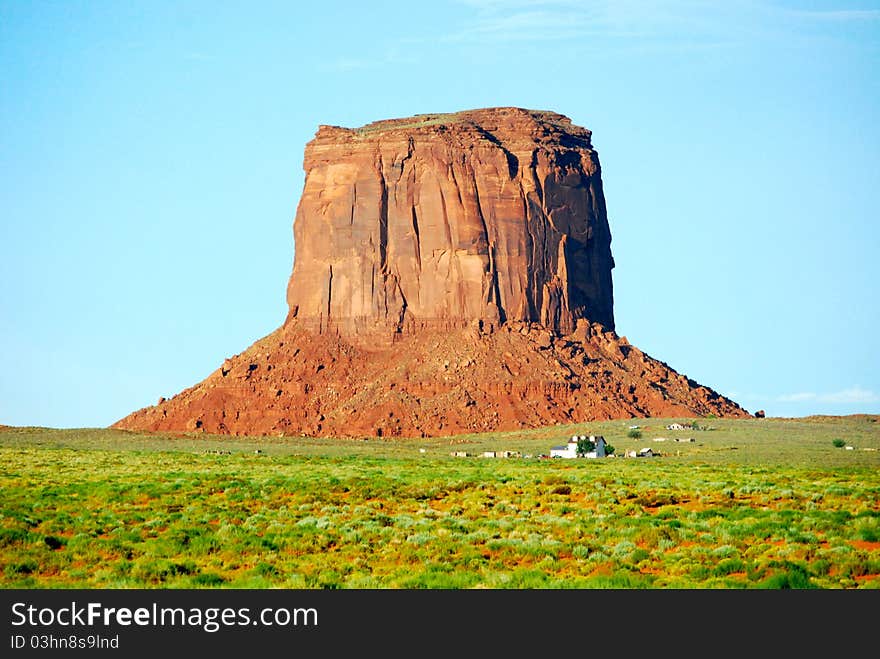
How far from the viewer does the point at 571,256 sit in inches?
4943

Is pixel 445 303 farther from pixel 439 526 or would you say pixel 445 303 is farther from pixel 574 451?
pixel 439 526

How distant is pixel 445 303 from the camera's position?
122125 millimetres

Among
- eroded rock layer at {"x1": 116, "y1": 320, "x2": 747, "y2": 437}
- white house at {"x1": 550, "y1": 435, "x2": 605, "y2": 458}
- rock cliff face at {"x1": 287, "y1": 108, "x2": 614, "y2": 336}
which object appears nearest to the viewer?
white house at {"x1": 550, "y1": 435, "x2": 605, "y2": 458}

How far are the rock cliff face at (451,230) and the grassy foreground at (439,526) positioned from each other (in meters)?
61.0

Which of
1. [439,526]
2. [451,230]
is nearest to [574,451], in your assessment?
[439,526]

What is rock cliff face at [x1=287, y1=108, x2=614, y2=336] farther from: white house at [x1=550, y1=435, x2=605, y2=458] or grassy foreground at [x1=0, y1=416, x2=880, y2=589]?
grassy foreground at [x1=0, y1=416, x2=880, y2=589]

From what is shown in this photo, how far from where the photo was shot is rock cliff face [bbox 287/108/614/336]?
122 metres

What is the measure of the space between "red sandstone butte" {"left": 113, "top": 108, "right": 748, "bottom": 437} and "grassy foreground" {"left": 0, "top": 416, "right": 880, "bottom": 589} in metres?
49.7

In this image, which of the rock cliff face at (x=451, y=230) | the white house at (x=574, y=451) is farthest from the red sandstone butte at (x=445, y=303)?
the white house at (x=574, y=451)

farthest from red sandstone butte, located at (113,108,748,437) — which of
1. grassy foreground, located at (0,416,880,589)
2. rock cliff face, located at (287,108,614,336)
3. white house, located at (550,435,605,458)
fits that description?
grassy foreground, located at (0,416,880,589)

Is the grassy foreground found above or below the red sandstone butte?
below

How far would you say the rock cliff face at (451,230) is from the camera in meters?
122
